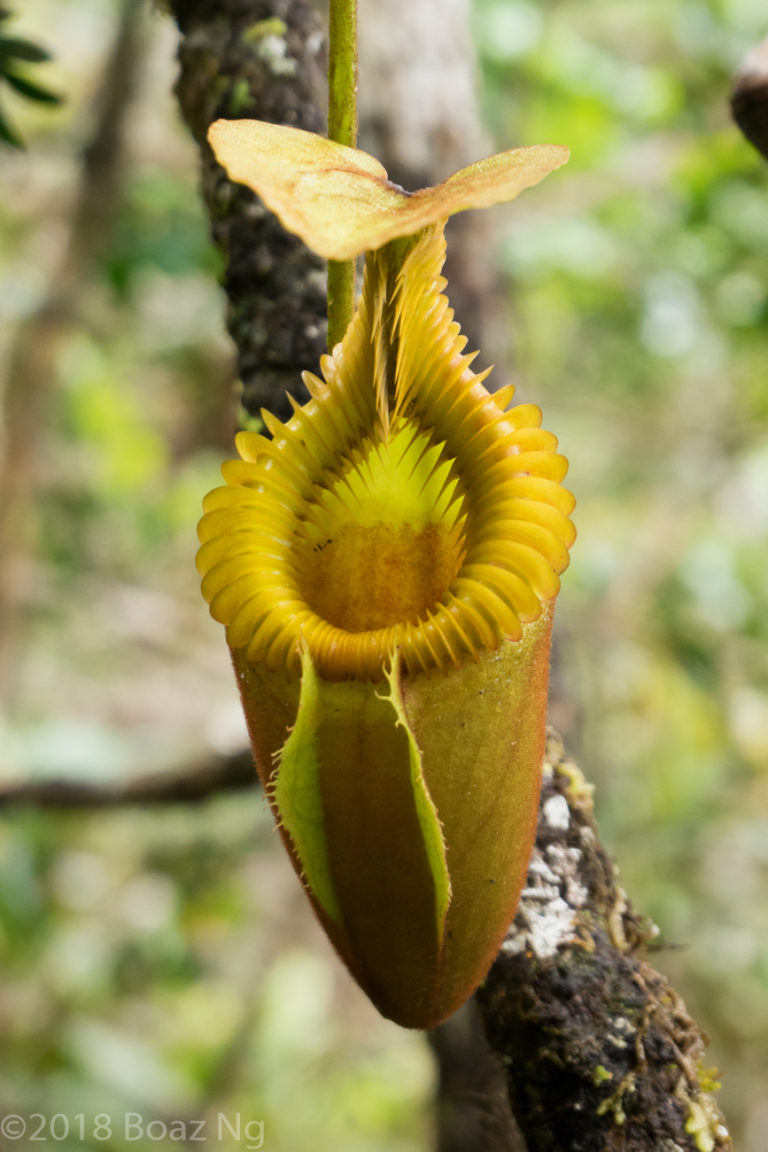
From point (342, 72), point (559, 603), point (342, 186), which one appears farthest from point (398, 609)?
point (559, 603)

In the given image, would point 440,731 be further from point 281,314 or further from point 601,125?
point 601,125

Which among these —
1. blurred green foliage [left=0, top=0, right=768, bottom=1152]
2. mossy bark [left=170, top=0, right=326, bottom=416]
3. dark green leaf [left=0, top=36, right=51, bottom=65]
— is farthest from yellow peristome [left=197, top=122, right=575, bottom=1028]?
blurred green foliage [left=0, top=0, right=768, bottom=1152]

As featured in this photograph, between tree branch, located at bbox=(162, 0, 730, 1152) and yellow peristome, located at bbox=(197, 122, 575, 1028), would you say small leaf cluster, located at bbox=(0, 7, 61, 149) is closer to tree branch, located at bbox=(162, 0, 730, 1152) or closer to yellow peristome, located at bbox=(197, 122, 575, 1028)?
tree branch, located at bbox=(162, 0, 730, 1152)

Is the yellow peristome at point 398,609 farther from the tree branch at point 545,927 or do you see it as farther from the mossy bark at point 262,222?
the mossy bark at point 262,222

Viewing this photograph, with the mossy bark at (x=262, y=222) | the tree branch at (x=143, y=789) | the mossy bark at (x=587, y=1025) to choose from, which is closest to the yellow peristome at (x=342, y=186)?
the mossy bark at (x=262, y=222)

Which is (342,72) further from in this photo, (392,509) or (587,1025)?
(587,1025)
